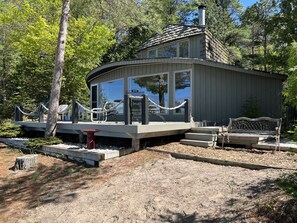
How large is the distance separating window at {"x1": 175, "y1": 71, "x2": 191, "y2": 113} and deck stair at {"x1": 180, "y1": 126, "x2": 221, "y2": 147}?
1.60 m

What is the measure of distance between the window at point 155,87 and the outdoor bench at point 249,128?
3207 mm

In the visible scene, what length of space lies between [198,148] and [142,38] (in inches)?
696

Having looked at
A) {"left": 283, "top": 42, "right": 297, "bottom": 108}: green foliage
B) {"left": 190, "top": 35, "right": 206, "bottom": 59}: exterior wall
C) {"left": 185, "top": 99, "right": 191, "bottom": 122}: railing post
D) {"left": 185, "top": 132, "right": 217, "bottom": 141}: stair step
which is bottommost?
{"left": 185, "top": 132, "right": 217, "bottom": 141}: stair step

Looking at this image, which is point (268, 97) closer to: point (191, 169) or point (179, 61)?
point (179, 61)

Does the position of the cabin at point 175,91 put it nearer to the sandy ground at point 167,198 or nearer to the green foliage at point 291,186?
the sandy ground at point 167,198

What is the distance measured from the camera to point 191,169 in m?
5.62

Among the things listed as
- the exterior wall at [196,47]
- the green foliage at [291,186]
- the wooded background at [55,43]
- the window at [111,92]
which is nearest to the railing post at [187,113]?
the window at [111,92]

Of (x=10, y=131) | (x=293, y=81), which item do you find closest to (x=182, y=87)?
(x=293, y=81)

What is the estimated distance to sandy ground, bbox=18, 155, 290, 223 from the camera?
3.76 m

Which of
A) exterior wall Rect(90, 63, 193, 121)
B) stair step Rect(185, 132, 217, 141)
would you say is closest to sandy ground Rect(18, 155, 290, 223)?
stair step Rect(185, 132, 217, 141)

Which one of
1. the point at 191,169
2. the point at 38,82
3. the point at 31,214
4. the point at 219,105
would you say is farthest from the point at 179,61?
the point at 38,82

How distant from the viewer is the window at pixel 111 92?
39.3ft

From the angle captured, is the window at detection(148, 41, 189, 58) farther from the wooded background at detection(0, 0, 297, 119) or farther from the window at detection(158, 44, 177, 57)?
the wooded background at detection(0, 0, 297, 119)

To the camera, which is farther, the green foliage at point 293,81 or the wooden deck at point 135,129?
the wooden deck at point 135,129
